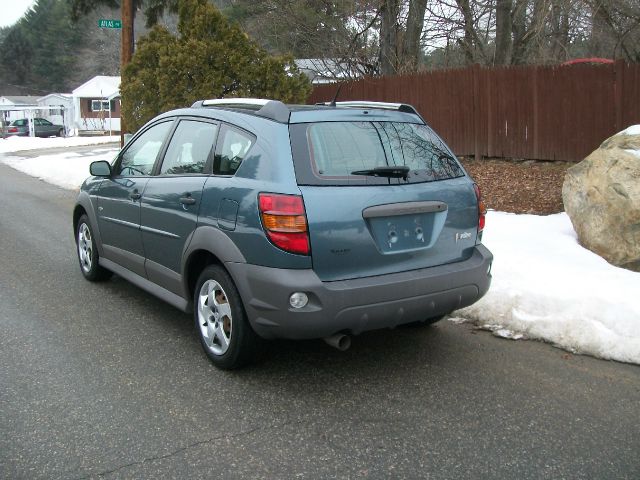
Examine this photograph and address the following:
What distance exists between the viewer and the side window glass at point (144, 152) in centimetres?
521

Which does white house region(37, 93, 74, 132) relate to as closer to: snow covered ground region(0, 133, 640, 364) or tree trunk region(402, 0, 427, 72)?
tree trunk region(402, 0, 427, 72)

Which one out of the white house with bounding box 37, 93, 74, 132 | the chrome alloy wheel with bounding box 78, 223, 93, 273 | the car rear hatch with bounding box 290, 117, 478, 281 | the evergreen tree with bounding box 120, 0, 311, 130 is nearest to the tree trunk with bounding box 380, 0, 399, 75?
the evergreen tree with bounding box 120, 0, 311, 130

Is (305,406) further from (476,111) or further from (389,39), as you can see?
(389,39)

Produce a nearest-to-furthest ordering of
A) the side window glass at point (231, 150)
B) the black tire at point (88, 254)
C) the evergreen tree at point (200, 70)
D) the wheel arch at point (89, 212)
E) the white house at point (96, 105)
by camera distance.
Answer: the side window glass at point (231, 150) → the wheel arch at point (89, 212) → the black tire at point (88, 254) → the evergreen tree at point (200, 70) → the white house at point (96, 105)

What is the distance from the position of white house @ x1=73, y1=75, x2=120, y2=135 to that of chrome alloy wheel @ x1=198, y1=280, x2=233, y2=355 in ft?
160

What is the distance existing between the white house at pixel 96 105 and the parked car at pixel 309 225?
48.5 meters

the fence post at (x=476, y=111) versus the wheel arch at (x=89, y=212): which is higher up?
the fence post at (x=476, y=111)

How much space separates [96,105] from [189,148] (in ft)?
172

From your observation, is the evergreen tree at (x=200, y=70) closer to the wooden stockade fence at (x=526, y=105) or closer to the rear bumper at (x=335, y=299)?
the wooden stockade fence at (x=526, y=105)

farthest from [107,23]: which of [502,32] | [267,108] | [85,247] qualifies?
Answer: [267,108]

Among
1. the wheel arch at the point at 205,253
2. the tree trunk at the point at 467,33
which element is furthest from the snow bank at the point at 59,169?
→ the wheel arch at the point at 205,253

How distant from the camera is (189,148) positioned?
189 inches

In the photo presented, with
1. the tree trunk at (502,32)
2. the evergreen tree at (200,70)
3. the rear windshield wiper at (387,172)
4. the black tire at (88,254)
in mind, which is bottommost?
the black tire at (88,254)

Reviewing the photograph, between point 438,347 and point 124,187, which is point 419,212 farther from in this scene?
point 124,187
